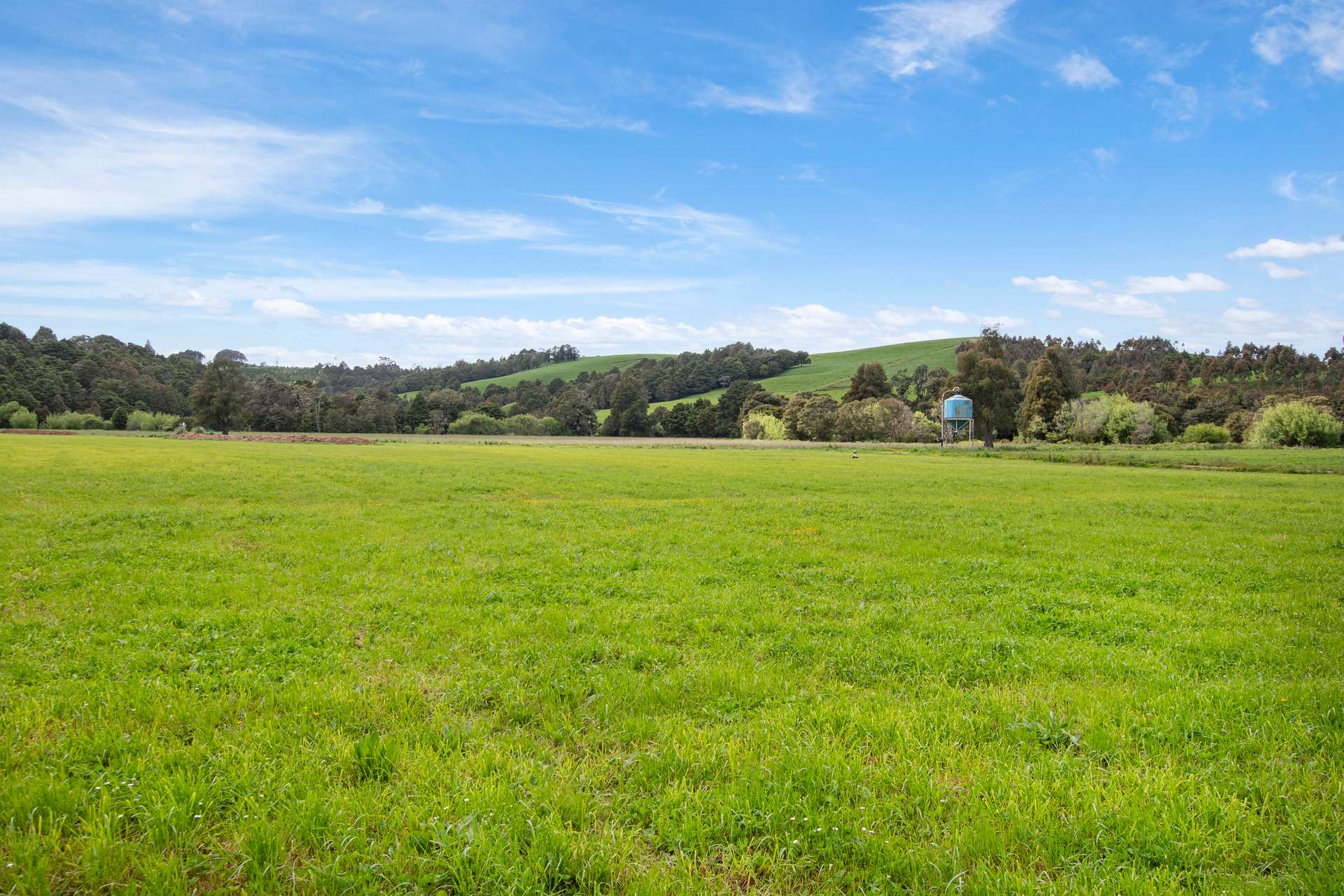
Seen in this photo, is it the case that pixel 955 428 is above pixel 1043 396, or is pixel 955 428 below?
below

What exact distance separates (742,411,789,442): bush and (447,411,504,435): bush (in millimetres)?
54584

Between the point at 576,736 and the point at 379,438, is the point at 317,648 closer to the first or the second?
the point at 576,736

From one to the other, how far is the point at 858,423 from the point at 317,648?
4562 inches

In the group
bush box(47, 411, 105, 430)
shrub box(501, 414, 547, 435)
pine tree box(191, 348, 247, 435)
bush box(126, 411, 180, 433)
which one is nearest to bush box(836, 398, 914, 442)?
shrub box(501, 414, 547, 435)

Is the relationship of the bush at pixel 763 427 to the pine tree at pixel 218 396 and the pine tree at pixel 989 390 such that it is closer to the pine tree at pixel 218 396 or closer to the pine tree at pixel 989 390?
the pine tree at pixel 989 390

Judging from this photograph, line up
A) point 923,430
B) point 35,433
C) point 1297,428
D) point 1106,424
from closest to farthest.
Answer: point 1297,428
point 35,433
point 1106,424
point 923,430

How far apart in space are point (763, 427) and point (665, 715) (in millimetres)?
131489

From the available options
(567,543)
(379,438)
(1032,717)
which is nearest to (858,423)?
(379,438)

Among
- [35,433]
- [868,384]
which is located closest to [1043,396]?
[868,384]

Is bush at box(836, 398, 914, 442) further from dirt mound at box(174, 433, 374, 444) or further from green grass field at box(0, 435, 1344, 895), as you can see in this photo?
green grass field at box(0, 435, 1344, 895)

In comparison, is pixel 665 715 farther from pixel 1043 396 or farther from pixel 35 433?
pixel 35 433

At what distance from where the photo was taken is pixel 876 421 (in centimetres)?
11669

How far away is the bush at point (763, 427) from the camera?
438ft

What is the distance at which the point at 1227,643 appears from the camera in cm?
1002
